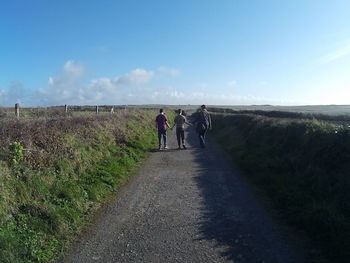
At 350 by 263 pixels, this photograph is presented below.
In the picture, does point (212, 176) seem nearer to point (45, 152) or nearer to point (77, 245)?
point (45, 152)

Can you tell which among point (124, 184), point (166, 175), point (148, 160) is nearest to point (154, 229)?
point (124, 184)

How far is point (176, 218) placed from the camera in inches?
330

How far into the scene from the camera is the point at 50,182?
30.8 feet

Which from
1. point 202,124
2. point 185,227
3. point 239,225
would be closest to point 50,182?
point 185,227

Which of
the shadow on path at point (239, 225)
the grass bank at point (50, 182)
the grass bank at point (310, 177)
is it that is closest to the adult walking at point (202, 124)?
the grass bank at point (310, 177)

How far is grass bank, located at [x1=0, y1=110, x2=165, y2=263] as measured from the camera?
6.76 meters

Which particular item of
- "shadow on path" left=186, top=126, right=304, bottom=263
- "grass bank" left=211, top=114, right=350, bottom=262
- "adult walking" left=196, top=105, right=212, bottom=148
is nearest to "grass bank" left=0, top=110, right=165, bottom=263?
"shadow on path" left=186, top=126, right=304, bottom=263

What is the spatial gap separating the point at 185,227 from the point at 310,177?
4.79 meters

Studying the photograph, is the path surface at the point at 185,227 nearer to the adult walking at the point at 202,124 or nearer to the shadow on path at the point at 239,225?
the shadow on path at the point at 239,225

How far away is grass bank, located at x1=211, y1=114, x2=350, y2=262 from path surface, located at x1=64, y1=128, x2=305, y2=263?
0.72 metres

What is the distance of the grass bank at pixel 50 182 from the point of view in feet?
22.2

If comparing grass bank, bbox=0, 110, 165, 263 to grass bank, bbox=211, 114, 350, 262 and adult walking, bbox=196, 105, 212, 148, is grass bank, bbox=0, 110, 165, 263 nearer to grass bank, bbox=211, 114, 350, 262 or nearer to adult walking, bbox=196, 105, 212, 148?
grass bank, bbox=211, 114, 350, 262

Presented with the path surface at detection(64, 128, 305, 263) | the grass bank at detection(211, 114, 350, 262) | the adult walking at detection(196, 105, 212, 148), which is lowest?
the path surface at detection(64, 128, 305, 263)

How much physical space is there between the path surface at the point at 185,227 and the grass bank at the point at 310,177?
72 cm
